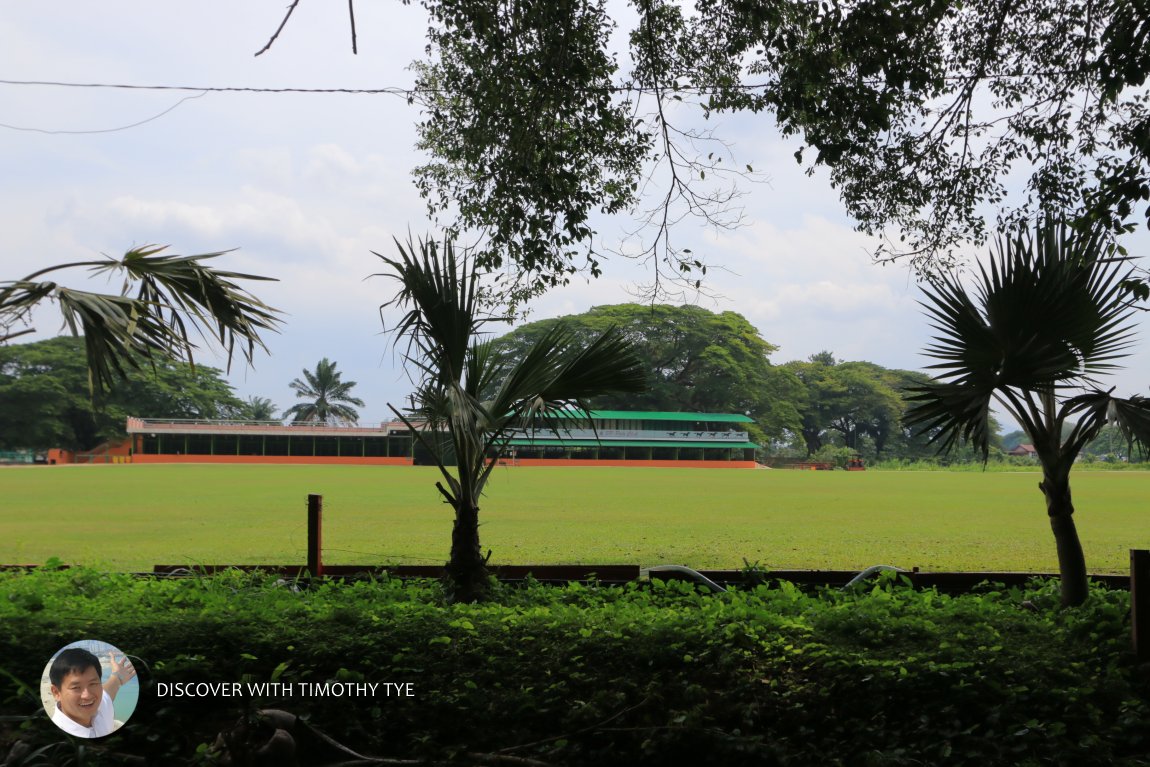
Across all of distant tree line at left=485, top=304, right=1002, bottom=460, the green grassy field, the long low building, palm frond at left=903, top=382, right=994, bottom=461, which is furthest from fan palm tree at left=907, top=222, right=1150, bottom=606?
the long low building

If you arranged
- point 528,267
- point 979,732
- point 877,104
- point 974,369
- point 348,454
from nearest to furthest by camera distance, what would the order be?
point 979,732 → point 974,369 → point 877,104 → point 528,267 → point 348,454

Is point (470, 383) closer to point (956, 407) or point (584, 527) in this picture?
point (956, 407)

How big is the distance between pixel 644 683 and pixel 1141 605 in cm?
189

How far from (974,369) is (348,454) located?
46954 mm

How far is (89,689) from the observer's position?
3.03m

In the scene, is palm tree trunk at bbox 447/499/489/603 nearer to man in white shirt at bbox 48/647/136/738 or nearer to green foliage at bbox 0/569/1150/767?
green foliage at bbox 0/569/1150/767

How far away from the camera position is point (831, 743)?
2846 millimetres

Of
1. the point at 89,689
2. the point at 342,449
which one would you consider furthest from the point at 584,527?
the point at 342,449

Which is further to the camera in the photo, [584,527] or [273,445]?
[273,445]

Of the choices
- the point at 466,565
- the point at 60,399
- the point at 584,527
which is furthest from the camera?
the point at 60,399

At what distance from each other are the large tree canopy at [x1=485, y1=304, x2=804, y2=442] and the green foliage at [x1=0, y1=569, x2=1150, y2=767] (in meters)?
41.6

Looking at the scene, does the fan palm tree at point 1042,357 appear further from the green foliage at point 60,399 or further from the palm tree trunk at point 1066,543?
the green foliage at point 60,399

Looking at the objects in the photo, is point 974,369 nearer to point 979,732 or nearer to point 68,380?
point 979,732

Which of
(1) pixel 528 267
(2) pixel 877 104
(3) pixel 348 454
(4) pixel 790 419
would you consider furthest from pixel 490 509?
(4) pixel 790 419
